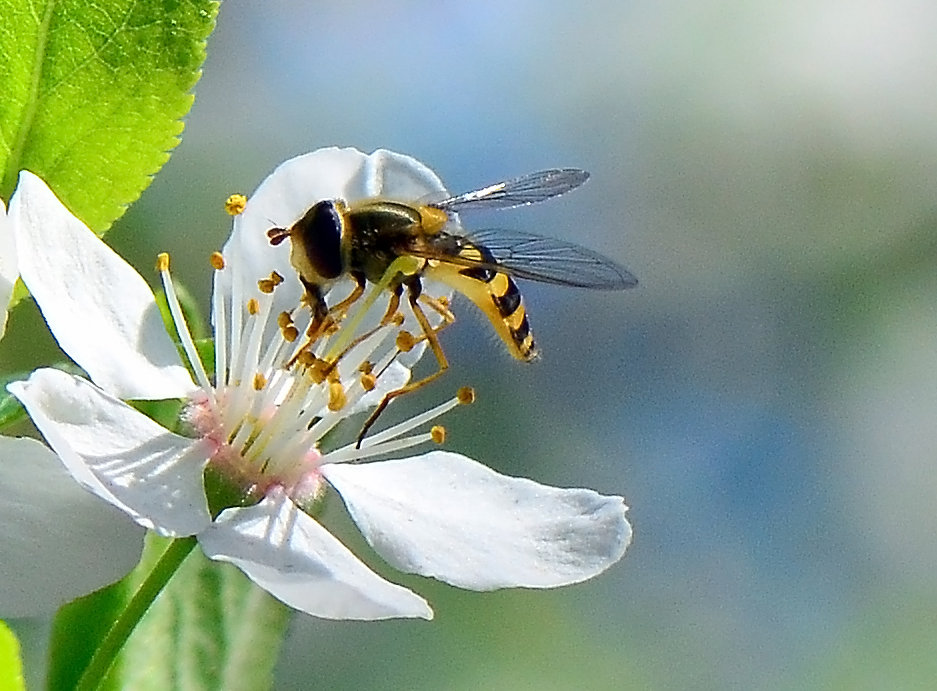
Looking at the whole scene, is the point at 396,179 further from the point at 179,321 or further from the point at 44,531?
the point at 44,531

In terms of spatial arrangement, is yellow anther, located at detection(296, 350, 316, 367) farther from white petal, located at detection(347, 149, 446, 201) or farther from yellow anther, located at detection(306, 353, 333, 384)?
white petal, located at detection(347, 149, 446, 201)

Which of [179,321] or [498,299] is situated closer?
[179,321]

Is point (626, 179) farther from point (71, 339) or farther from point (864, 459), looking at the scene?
point (71, 339)

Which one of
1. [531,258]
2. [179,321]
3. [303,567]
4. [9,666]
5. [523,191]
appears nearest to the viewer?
[9,666]

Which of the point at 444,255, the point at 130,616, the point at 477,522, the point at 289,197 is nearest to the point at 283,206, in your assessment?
the point at 289,197

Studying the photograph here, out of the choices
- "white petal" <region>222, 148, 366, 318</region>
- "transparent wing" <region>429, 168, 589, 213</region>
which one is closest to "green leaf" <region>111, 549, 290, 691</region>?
"white petal" <region>222, 148, 366, 318</region>

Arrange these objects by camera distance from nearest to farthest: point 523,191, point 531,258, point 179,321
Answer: point 179,321, point 531,258, point 523,191
